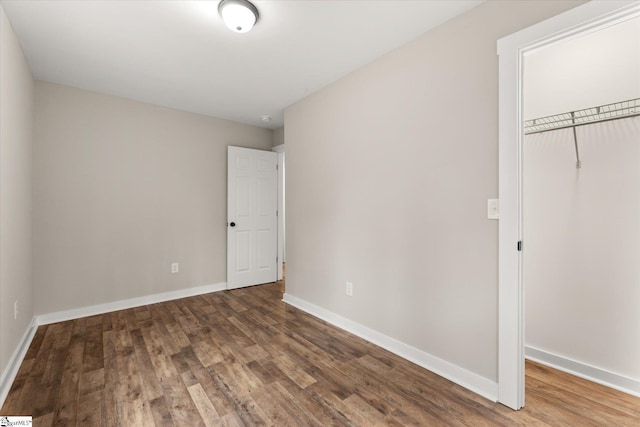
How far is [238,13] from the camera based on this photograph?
1809 millimetres

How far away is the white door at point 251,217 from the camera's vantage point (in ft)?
13.5

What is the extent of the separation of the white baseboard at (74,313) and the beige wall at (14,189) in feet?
0.26

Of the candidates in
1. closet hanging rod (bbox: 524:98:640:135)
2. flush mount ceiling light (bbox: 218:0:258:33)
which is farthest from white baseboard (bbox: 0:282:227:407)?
closet hanging rod (bbox: 524:98:640:135)

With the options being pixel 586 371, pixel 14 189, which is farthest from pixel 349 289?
pixel 14 189

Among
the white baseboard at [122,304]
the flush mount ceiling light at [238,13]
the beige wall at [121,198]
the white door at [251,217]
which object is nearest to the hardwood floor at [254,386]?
the white baseboard at [122,304]

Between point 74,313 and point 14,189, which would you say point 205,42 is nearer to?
point 14,189

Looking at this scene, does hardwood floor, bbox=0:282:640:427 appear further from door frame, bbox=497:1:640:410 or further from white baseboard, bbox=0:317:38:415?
door frame, bbox=497:1:640:410

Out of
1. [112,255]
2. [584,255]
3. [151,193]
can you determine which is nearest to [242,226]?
[151,193]

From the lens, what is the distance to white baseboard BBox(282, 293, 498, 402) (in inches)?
69.7

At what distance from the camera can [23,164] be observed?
2.44m

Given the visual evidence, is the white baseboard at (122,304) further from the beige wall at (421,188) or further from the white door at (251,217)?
the beige wall at (421,188)

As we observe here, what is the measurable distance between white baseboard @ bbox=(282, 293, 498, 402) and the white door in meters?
1.55

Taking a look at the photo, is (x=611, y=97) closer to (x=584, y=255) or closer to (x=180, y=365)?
(x=584, y=255)

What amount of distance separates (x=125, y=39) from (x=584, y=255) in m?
3.82
